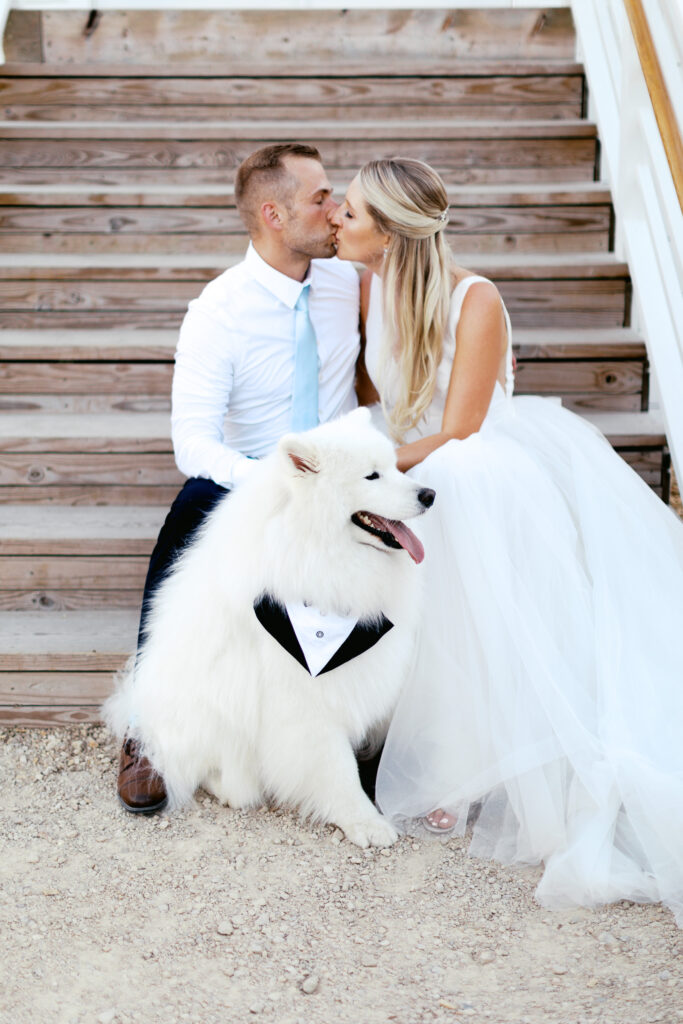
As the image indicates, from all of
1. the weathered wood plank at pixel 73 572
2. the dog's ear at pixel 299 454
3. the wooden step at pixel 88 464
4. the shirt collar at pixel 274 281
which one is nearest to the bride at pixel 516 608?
the shirt collar at pixel 274 281

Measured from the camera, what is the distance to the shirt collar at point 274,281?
2.89 metres

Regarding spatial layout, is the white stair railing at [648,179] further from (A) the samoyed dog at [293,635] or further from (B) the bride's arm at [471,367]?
(A) the samoyed dog at [293,635]

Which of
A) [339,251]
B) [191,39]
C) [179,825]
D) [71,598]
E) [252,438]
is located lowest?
[179,825]

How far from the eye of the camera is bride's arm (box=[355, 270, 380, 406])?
3051mm

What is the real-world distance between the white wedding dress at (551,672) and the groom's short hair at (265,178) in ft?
2.16

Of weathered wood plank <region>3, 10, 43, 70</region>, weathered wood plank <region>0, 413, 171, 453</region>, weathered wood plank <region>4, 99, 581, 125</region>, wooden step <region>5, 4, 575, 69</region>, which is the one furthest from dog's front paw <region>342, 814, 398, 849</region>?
weathered wood plank <region>3, 10, 43, 70</region>

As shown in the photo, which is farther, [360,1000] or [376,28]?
[376,28]

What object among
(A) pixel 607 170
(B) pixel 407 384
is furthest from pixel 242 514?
(A) pixel 607 170

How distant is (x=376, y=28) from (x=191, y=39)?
83 cm

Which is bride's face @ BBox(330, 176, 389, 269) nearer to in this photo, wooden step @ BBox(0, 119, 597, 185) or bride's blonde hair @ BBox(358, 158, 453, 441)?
bride's blonde hair @ BBox(358, 158, 453, 441)

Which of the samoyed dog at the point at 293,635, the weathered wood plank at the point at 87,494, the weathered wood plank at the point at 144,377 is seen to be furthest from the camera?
the weathered wood plank at the point at 144,377

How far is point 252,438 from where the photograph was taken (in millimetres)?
2975

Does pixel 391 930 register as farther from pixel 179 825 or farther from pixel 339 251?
pixel 339 251

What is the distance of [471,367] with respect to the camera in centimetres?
255
